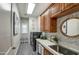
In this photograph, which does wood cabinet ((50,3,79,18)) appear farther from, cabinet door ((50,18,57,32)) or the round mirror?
cabinet door ((50,18,57,32))

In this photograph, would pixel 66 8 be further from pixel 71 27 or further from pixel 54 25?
pixel 54 25

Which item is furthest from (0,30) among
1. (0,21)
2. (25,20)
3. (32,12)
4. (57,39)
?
(32,12)

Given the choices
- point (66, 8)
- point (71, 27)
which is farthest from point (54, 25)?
point (66, 8)

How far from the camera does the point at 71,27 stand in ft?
6.09

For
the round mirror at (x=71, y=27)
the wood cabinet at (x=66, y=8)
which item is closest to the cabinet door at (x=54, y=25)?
the round mirror at (x=71, y=27)

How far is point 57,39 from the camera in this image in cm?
252

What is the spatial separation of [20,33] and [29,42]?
0.49m

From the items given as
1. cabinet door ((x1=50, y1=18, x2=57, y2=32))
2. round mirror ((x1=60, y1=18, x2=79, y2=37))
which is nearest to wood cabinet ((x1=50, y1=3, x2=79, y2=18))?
round mirror ((x1=60, y1=18, x2=79, y2=37))

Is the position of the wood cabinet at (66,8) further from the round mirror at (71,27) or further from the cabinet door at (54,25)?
the cabinet door at (54,25)

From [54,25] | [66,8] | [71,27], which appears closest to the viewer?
[66,8]

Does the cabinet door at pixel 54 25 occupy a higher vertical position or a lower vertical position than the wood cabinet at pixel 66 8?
lower

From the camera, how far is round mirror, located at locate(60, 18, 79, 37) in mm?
1667

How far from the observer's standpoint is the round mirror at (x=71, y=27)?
1.67 m
